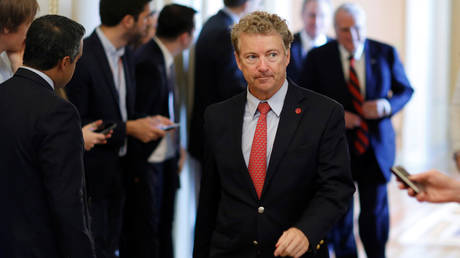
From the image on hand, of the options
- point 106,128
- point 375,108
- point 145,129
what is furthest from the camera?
point 375,108

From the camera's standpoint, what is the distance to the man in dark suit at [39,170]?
209cm

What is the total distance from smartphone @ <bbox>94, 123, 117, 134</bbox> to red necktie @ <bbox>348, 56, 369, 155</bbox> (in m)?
1.61

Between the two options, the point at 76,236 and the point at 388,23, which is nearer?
the point at 76,236

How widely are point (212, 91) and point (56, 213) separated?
2261mm

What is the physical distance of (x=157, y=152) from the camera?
3914 millimetres

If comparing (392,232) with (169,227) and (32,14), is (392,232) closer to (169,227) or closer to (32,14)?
(169,227)

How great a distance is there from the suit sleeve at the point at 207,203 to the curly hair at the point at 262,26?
341 mm

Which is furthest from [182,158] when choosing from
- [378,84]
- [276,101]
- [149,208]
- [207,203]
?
[276,101]

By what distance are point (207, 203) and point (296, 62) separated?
2.24 meters

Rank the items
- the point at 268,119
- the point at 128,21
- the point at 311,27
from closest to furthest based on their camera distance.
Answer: the point at 268,119 < the point at 128,21 < the point at 311,27

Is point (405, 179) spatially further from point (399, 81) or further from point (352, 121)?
point (399, 81)

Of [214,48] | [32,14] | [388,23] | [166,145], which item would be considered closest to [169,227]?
[166,145]

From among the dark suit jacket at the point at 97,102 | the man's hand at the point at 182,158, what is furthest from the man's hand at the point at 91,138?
the man's hand at the point at 182,158

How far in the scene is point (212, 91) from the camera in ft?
14.0
